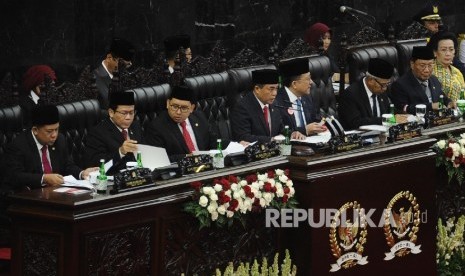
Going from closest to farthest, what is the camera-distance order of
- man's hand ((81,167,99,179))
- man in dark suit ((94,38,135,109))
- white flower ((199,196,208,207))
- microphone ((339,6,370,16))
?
white flower ((199,196,208,207)), man's hand ((81,167,99,179)), man in dark suit ((94,38,135,109)), microphone ((339,6,370,16))

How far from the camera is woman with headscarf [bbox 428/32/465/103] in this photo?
457 inches

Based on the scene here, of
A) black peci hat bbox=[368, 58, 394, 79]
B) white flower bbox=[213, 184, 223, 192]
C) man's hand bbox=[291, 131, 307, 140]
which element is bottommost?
white flower bbox=[213, 184, 223, 192]

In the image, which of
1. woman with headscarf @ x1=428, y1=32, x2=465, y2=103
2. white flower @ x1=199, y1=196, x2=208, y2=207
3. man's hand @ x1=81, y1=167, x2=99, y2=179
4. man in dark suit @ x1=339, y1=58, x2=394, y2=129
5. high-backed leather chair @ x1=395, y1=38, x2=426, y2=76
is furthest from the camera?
high-backed leather chair @ x1=395, y1=38, x2=426, y2=76

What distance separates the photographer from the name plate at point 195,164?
7.98 m

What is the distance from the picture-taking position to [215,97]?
1033 centimetres

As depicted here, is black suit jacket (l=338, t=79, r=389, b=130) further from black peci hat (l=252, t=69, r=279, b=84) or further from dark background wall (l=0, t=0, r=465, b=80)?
dark background wall (l=0, t=0, r=465, b=80)

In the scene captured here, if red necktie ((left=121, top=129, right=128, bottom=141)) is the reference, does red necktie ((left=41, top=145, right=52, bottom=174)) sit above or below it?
below

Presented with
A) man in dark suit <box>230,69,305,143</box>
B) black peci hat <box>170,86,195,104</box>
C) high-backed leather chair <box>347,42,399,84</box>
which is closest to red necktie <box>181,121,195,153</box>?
black peci hat <box>170,86,195,104</box>

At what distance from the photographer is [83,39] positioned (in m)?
11.6

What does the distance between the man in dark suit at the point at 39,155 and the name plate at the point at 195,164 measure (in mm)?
684

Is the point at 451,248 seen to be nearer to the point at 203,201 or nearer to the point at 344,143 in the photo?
the point at 344,143

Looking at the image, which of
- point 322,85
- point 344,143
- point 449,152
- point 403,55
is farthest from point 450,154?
point 403,55

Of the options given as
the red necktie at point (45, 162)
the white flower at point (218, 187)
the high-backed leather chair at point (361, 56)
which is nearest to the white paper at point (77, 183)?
the red necktie at point (45, 162)

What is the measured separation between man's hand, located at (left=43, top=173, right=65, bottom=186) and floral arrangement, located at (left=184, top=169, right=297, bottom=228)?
31.9 inches
